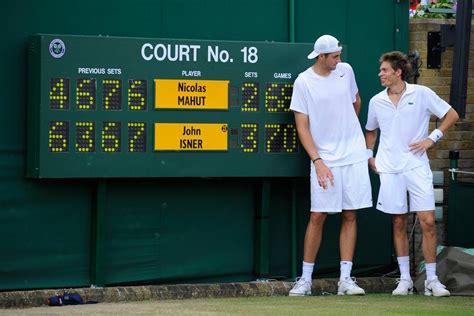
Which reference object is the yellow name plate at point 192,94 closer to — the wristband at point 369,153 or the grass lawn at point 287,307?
the wristband at point 369,153

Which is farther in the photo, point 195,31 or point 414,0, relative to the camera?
point 414,0

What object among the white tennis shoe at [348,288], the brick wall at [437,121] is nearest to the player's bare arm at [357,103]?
the brick wall at [437,121]

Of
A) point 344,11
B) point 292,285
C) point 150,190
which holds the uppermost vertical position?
point 344,11

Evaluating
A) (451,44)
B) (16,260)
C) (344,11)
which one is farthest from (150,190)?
(451,44)

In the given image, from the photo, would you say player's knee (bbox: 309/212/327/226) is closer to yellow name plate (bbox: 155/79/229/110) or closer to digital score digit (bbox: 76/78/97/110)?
yellow name plate (bbox: 155/79/229/110)

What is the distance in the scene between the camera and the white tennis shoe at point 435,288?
10938mm

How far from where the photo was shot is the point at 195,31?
1152 cm

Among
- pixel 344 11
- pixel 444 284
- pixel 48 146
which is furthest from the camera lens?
pixel 344 11

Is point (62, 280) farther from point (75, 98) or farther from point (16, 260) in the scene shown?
point (75, 98)

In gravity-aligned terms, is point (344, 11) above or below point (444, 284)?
above

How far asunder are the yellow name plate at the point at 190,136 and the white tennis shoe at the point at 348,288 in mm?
1581

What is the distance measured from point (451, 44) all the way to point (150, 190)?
11.2 ft

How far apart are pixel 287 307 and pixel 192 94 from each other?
223 centimetres

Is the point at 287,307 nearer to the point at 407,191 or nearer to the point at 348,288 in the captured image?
the point at 348,288
